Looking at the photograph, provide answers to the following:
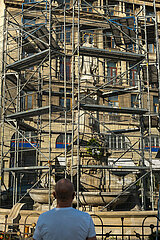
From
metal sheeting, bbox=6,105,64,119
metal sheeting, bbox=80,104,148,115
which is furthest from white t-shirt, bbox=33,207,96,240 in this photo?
metal sheeting, bbox=6,105,64,119

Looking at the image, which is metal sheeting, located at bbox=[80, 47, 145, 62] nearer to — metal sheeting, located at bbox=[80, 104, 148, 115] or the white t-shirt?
metal sheeting, located at bbox=[80, 104, 148, 115]

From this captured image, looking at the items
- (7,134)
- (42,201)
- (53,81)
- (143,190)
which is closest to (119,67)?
(53,81)

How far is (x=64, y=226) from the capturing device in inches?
103

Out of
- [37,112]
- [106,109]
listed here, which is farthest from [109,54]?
[37,112]

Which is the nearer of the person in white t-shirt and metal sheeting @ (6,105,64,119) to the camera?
the person in white t-shirt

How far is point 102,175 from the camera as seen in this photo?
12234mm

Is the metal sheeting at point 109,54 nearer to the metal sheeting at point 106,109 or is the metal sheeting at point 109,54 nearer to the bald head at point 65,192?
the metal sheeting at point 106,109

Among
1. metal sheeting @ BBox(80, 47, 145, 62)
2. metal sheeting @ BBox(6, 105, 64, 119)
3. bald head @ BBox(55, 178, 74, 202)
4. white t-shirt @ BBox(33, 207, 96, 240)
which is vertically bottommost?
white t-shirt @ BBox(33, 207, 96, 240)

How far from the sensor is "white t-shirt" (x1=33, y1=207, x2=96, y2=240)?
102 inches

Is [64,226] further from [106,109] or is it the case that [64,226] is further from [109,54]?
[109,54]

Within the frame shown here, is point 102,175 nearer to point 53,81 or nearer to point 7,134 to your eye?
point 7,134

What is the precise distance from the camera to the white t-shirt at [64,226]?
2598mm

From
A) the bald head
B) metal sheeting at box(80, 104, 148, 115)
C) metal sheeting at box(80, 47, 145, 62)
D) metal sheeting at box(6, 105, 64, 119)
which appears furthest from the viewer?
metal sheeting at box(80, 47, 145, 62)

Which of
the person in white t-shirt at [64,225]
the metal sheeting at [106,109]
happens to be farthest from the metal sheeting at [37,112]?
the person in white t-shirt at [64,225]
